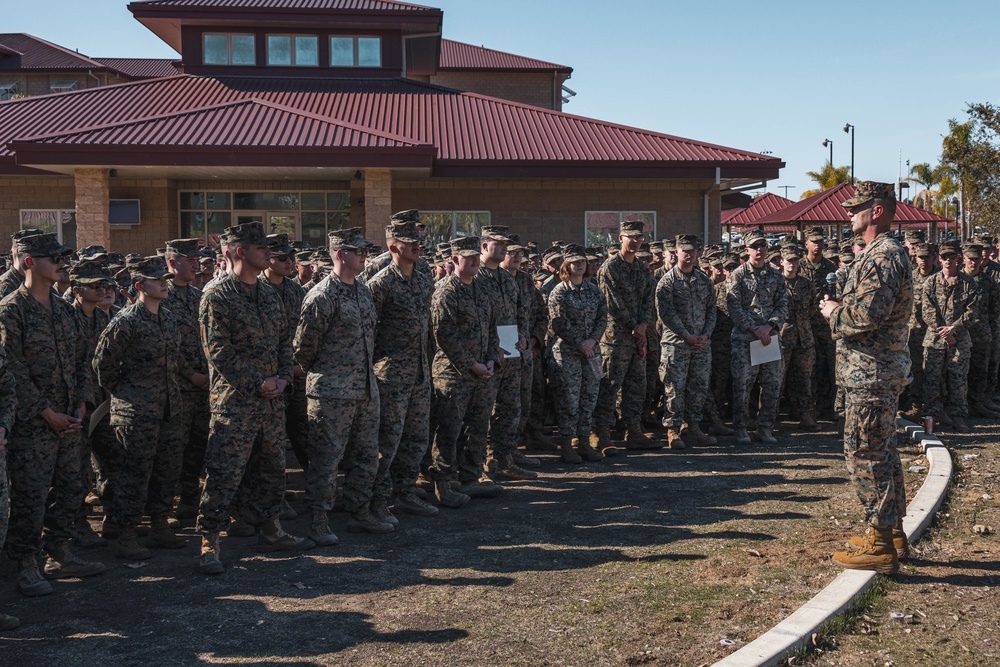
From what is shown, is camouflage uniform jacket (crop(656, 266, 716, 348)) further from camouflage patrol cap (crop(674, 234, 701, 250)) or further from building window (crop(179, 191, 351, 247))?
building window (crop(179, 191, 351, 247))

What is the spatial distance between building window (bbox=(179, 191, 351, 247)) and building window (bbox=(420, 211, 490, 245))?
1.95m

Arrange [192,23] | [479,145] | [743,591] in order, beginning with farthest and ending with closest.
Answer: [192,23], [479,145], [743,591]

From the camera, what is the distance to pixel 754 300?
10406 mm

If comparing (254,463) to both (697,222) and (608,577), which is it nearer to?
(608,577)

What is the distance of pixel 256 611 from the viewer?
5406 millimetres

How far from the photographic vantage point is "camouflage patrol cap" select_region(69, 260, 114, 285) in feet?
23.0

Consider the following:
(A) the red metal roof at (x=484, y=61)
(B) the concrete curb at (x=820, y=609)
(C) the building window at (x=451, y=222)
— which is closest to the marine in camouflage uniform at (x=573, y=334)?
(B) the concrete curb at (x=820, y=609)

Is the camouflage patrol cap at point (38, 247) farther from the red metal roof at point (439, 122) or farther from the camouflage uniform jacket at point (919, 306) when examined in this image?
the red metal roof at point (439, 122)

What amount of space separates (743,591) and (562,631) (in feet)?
4.27

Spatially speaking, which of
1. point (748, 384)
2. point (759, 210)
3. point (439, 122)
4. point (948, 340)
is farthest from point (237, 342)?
point (759, 210)

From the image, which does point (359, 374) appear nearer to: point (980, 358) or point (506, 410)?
point (506, 410)

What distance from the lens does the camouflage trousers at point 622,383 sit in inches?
397

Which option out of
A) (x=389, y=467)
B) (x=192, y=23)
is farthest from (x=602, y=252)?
(x=192, y=23)

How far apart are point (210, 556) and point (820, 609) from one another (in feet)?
12.8
